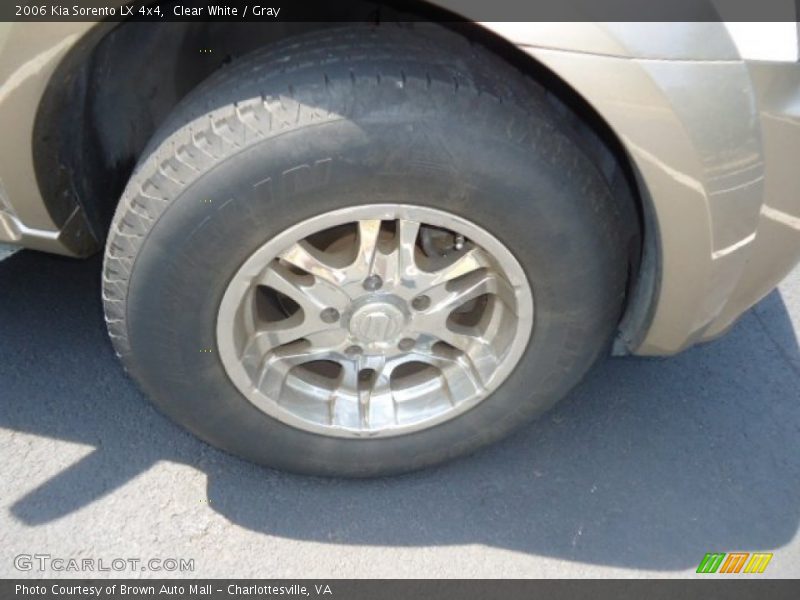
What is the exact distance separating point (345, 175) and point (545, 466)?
3.46 feet

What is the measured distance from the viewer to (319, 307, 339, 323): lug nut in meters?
1.81

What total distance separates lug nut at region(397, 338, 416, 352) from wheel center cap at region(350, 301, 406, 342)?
40 mm

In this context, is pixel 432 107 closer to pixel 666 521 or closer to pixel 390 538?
pixel 390 538

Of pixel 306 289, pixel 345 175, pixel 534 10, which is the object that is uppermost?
pixel 534 10

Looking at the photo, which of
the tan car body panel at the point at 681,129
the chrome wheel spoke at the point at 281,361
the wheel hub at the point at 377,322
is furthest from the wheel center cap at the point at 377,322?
the tan car body panel at the point at 681,129

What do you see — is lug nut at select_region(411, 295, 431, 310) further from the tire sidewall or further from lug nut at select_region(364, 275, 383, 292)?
the tire sidewall

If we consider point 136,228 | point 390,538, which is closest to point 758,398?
point 390,538

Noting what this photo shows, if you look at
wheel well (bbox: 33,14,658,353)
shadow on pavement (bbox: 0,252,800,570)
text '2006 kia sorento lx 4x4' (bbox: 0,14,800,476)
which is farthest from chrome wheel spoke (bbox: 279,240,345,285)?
shadow on pavement (bbox: 0,252,800,570)

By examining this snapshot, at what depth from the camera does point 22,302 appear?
2.52 m

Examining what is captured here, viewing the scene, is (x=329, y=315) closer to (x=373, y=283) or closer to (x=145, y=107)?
(x=373, y=283)

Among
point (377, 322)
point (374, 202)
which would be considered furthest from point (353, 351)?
point (374, 202)

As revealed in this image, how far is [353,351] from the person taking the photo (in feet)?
6.26

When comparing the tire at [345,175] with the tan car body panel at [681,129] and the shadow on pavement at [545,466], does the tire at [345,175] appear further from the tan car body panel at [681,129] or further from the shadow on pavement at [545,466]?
the shadow on pavement at [545,466]

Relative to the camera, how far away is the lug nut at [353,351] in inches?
74.6
